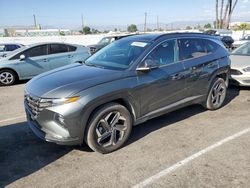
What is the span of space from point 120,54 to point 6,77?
20.1 feet

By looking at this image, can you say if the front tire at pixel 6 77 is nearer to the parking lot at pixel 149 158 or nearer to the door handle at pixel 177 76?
the parking lot at pixel 149 158

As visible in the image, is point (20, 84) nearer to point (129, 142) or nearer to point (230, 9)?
point (129, 142)

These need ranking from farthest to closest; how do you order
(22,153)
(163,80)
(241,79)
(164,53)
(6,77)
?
(6,77) → (241,79) → (164,53) → (163,80) → (22,153)

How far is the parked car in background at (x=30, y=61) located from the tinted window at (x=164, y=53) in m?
6.00

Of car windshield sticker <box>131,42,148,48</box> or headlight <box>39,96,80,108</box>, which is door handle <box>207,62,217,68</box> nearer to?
car windshield sticker <box>131,42,148,48</box>

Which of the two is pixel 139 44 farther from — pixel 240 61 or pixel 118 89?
pixel 240 61

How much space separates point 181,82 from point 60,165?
2.45 meters

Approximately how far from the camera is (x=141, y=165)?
3.39 metres

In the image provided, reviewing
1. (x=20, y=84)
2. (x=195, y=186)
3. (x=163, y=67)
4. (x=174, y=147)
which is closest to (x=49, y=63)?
(x=20, y=84)

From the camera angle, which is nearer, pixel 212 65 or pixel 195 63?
pixel 195 63

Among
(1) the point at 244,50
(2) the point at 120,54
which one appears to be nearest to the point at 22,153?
(2) the point at 120,54

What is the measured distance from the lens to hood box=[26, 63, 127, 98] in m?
3.36

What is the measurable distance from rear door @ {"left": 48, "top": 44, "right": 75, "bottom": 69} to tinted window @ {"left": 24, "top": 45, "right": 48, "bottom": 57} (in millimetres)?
218

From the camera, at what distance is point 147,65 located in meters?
3.95
